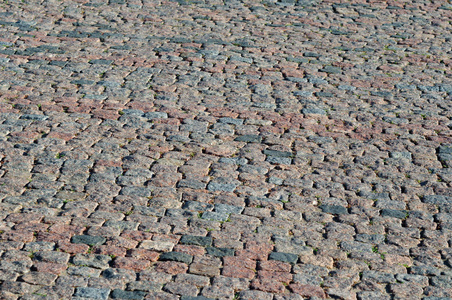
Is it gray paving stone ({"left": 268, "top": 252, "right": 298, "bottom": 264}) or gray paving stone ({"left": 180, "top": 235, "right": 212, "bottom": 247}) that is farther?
gray paving stone ({"left": 180, "top": 235, "right": 212, "bottom": 247})

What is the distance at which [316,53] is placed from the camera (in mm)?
10188

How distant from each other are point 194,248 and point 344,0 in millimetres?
8308

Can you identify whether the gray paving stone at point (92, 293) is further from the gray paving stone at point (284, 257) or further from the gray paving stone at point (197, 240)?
the gray paving stone at point (284, 257)

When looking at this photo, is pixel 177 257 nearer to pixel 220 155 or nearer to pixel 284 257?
pixel 284 257

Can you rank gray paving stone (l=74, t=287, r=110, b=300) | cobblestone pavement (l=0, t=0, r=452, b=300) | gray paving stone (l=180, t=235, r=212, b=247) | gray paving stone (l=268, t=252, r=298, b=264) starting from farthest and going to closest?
gray paving stone (l=180, t=235, r=212, b=247)
gray paving stone (l=268, t=252, r=298, b=264)
cobblestone pavement (l=0, t=0, r=452, b=300)
gray paving stone (l=74, t=287, r=110, b=300)

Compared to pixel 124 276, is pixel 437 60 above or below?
below

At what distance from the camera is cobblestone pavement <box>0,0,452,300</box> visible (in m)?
5.29

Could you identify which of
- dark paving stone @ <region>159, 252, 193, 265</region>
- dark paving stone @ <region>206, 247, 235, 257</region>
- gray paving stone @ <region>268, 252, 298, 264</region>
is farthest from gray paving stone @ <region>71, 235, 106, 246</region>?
gray paving stone @ <region>268, 252, 298, 264</region>

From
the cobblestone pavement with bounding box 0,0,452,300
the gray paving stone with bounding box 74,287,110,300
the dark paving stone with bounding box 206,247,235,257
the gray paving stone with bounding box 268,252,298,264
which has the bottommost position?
the cobblestone pavement with bounding box 0,0,452,300

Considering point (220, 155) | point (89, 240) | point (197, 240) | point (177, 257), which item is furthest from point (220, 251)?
point (220, 155)

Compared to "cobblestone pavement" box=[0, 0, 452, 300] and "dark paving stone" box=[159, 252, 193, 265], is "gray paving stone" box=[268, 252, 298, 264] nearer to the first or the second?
"cobblestone pavement" box=[0, 0, 452, 300]

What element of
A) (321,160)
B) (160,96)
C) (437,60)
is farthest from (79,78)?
(437,60)

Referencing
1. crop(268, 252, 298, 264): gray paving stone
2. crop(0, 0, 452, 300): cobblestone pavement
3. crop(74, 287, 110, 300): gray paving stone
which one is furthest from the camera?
crop(268, 252, 298, 264): gray paving stone

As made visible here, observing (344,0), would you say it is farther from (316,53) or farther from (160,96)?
(160,96)
